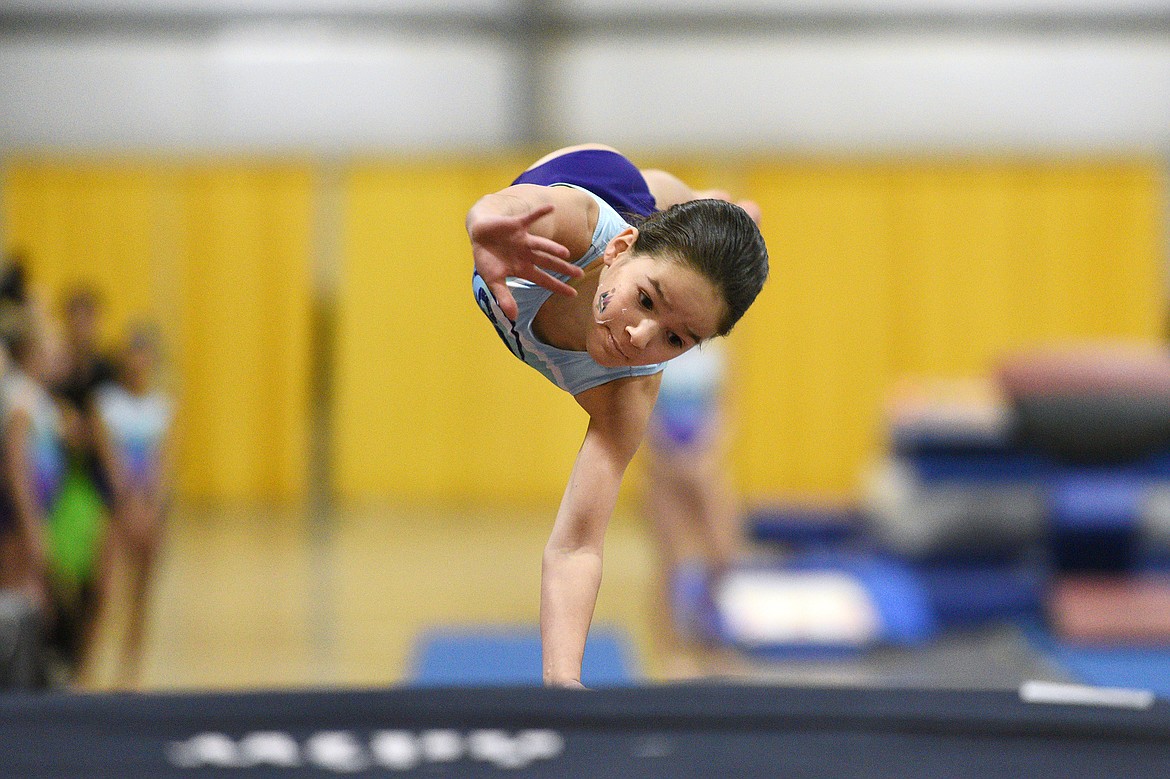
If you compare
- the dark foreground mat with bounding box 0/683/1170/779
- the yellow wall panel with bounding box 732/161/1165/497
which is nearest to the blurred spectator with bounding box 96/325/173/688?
the dark foreground mat with bounding box 0/683/1170/779

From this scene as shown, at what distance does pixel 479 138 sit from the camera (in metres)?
9.66

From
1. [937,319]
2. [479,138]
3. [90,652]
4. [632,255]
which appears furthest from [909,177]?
[632,255]

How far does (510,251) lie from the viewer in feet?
3.99

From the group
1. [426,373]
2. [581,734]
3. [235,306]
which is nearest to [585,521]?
[581,734]

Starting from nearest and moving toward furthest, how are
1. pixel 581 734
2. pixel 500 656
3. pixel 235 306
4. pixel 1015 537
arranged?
pixel 581 734, pixel 500 656, pixel 1015 537, pixel 235 306

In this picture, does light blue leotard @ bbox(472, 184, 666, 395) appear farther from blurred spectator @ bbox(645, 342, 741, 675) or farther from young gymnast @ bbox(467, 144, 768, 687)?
blurred spectator @ bbox(645, 342, 741, 675)

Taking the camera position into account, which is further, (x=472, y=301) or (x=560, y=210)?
(x=472, y=301)

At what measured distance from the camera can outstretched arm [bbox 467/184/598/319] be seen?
119cm

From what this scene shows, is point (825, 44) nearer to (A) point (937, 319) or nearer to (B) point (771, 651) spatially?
(A) point (937, 319)

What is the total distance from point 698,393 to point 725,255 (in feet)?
11.7

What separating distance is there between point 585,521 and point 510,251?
0.36 meters

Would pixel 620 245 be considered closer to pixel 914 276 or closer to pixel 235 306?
pixel 914 276

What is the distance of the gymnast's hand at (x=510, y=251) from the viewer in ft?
3.89

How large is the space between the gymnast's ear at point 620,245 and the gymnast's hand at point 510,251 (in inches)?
4.0
